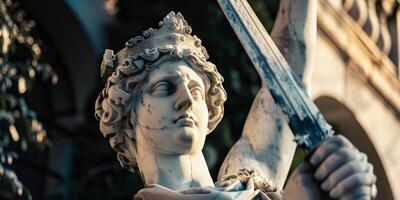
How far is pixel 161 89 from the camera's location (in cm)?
700

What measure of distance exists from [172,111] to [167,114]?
0.07ft

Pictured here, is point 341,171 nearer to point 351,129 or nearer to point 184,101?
point 184,101

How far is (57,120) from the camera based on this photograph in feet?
57.1

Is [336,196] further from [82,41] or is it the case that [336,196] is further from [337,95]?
[82,41]

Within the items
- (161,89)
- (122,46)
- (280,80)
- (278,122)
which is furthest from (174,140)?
(122,46)

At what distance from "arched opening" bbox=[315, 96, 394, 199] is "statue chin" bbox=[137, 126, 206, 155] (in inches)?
339

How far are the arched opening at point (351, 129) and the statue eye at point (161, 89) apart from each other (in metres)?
8.60

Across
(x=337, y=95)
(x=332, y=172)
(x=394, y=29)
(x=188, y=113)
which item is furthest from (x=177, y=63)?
(x=394, y=29)

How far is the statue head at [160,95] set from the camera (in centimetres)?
695

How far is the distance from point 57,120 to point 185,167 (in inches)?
414

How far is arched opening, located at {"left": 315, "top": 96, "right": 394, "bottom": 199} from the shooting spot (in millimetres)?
15625

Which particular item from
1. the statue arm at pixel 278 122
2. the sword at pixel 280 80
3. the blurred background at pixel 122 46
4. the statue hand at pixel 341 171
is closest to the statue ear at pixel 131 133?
the statue arm at pixel 278 122

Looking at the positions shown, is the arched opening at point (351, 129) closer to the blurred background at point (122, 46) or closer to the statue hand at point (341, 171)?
the blurred background at point (122, 46)

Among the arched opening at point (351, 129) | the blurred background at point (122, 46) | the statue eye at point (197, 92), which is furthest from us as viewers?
the arched opening at point (351, 129)
